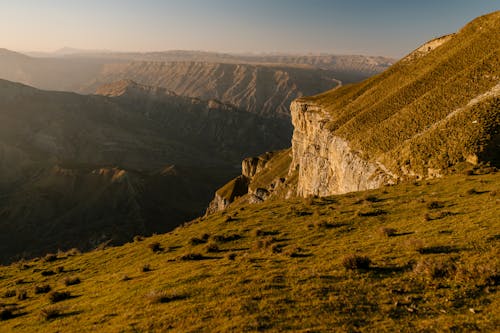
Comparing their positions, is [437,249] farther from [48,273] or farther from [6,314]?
[48,273]

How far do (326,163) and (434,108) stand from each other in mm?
21997

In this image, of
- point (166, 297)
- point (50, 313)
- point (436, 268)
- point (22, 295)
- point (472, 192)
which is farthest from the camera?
point (472, 192)

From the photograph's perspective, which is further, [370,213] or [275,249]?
[370,213]

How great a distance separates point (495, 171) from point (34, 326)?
35282 mm

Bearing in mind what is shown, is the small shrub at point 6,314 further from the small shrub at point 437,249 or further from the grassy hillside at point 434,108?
the grassy hillside at point 434,108

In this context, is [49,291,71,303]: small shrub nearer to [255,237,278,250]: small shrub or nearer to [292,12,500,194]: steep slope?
[255,237,278,250]: small shrub

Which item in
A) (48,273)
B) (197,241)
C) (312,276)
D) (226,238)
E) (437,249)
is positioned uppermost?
(437,249)

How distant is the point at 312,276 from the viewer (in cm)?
1481

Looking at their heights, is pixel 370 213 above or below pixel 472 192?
below

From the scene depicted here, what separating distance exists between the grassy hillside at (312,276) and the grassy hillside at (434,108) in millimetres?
5313

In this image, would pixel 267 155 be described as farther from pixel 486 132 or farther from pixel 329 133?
pixel 486 132

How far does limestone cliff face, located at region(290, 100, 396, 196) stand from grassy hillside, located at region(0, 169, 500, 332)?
11272 millimetres

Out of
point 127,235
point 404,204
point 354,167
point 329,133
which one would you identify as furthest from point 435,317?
point 127,235

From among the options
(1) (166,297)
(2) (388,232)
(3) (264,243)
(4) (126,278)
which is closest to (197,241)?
(4) (126,278)
